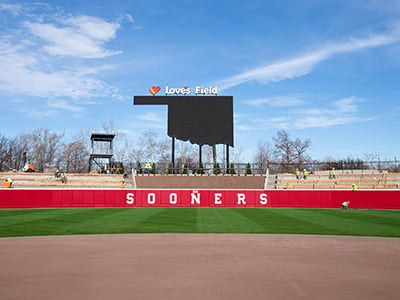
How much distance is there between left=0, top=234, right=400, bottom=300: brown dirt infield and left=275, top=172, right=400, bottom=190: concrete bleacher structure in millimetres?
27583

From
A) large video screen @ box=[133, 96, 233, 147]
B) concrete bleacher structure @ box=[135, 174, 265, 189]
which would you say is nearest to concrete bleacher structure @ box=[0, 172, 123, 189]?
concrete bleacher structure @ box=[135, 174, 265, 189]

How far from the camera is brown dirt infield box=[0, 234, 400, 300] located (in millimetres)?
6129

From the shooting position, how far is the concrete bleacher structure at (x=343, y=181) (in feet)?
124

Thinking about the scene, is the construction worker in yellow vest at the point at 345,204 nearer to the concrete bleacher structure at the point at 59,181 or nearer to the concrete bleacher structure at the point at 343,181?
the concrete bleacher structure at the point at 343,181

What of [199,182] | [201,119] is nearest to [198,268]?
[199,182]

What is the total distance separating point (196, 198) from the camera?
3431 centimetres

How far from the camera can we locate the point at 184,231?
15.3 meters

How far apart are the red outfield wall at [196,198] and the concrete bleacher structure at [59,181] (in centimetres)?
815

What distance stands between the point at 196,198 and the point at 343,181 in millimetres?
17994

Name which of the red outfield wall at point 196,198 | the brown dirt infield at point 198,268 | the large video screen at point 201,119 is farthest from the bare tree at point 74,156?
the brown dirt infield at point 198,268

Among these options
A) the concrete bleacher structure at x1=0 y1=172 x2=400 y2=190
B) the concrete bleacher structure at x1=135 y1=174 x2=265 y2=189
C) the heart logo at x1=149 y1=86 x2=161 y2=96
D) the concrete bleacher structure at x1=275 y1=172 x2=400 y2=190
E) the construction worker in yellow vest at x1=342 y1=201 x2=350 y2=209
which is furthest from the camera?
the heart logo at x1=149 y1=86 x2=161 y2=96

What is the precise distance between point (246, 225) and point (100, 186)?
27654 mm

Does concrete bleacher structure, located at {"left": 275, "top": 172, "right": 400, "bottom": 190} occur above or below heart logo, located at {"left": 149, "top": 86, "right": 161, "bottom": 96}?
below

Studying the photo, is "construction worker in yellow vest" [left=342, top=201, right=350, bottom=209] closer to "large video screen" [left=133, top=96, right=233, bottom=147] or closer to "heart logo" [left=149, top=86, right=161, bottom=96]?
"large video screen" [left=133, top=96, right=233, bottom=147]
